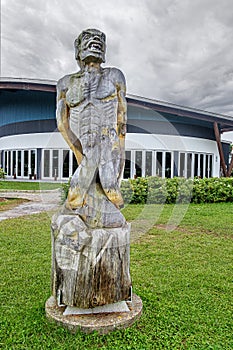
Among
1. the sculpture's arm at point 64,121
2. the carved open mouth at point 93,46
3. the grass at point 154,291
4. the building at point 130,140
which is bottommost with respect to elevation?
the grass at point 154,291

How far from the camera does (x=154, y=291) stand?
12.8 feet

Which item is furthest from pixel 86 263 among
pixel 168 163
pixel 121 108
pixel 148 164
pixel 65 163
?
pixel 168 163

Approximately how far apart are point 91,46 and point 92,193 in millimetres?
1306

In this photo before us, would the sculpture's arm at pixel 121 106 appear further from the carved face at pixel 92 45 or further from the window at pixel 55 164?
the window at pixel 55 164

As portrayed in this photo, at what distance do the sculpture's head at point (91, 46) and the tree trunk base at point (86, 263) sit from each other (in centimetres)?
143

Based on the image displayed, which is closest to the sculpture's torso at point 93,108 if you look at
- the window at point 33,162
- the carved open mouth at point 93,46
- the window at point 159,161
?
the carved open mouth at point 93,46

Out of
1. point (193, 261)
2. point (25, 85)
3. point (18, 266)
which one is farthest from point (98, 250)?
point (25, 85)

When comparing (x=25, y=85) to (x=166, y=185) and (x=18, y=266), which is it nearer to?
(x=166, y=185)

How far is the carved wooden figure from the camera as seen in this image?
2756 millimetres

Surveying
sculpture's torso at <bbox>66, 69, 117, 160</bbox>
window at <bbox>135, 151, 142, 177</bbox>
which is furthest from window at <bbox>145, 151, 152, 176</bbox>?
sculpture's torso at <bbox>66, 69, 117, 160</bbox>

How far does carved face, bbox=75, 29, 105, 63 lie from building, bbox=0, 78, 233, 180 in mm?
17473

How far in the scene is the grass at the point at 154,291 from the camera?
2.79 metres

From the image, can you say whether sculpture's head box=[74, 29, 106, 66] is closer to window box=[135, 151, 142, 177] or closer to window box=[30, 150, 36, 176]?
window box=[135, 151, 142, 177]

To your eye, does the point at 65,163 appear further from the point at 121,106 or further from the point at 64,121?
the point at 121,106
